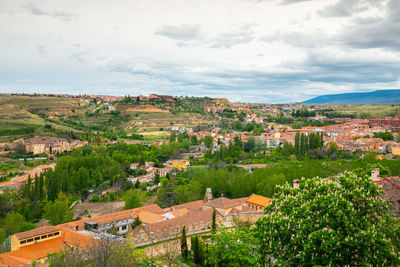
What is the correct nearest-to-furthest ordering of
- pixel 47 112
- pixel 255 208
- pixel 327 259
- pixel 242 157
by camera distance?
pixel 327 259, pixel 255 208, pixel 242 157, pixel 47 112

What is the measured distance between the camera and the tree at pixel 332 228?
9234 millimetres

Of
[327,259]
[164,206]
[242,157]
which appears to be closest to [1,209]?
[164,206]

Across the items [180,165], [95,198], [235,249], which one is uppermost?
[235,249]

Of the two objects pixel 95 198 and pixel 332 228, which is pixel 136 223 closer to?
pixel 332 228

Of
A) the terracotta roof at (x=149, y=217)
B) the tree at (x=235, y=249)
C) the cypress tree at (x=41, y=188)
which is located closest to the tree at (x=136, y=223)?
the terracotta roof at (x=149, y=217)

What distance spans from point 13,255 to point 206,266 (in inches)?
407

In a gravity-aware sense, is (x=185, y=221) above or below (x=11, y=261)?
below

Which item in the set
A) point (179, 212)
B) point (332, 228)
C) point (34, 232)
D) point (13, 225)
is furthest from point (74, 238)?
point (332, 228)

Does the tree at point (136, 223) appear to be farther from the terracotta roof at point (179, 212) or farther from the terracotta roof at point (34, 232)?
the terracotta roof at point (34, 232)

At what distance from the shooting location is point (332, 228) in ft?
31.7

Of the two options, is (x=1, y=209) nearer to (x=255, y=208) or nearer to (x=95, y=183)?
(x=95, y=183)

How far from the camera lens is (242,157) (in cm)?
5659

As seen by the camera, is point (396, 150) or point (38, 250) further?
point (396, 150)

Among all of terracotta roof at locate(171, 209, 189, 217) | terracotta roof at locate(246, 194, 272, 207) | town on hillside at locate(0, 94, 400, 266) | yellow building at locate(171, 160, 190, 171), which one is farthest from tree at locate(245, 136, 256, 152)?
terracotta roof at locate(171, 209, 189, 217)
